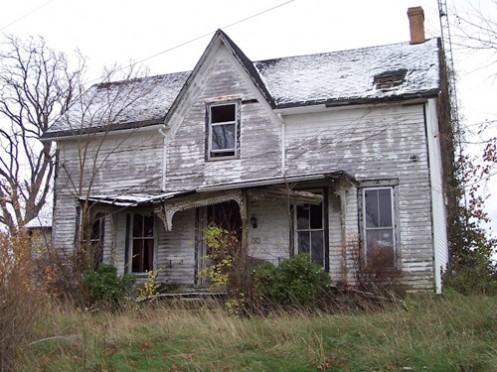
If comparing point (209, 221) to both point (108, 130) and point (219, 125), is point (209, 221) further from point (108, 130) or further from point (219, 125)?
point (108, 130)

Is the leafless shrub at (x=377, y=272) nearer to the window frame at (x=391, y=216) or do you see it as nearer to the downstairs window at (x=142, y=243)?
the window frame at (x=391, y=216)

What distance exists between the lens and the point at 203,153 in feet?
55.8

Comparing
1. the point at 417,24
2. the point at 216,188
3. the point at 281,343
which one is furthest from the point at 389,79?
the point at 281,343

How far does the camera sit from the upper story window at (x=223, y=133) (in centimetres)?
1686

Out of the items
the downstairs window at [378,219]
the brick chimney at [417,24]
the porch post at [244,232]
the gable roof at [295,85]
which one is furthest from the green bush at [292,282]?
the brick chimney at [417,24]

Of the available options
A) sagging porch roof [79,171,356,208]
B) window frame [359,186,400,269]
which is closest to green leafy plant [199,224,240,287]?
sagging porch roof [79,171,356,208]

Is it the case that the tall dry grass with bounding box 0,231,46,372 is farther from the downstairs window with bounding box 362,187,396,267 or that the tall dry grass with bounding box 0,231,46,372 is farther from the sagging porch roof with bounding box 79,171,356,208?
the downstairs window with bounding box 362,187,396,267

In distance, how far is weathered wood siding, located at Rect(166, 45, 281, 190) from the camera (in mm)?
16375

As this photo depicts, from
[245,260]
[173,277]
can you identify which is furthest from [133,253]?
[245,260]

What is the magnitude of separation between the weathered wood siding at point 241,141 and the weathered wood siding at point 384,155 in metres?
0.59

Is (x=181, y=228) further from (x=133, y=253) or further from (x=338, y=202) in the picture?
(x=338, y=202)

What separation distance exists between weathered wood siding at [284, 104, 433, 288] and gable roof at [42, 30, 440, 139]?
0.55m

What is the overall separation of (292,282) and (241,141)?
18.7 ft

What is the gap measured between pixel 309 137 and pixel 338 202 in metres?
1.92
